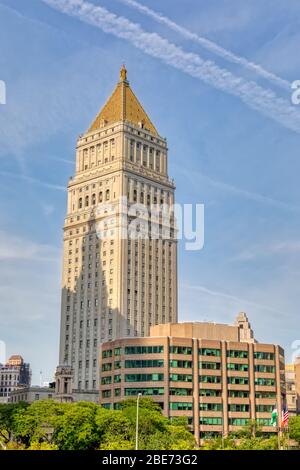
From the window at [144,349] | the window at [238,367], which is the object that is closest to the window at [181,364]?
the window at [144,349]

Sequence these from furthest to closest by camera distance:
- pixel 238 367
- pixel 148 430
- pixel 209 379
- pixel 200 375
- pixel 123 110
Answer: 1. pixel 123 110
2. pixel 238 367
3. pixel 209 379
4. pixel 200 375
5. pixel 148 430

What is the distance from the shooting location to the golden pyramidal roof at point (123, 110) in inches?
7387

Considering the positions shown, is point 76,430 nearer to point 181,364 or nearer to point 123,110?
point 181,364

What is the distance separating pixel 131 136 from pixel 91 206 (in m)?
20.9

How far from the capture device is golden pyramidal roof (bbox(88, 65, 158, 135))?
7387 inches

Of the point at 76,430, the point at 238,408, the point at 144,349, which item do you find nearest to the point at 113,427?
the point at 76,430

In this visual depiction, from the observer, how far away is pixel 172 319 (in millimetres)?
173250

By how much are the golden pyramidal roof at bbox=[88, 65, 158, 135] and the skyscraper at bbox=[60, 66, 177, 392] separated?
322 millimetres

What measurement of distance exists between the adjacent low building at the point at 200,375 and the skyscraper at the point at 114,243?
78.1 ft

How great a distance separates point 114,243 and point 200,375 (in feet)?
149

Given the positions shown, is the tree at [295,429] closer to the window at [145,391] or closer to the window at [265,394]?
the window at [265,394]

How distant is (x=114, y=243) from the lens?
169125 mm

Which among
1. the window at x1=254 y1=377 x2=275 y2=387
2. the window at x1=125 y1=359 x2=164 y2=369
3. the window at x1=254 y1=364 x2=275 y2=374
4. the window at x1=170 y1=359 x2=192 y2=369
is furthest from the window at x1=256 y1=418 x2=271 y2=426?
the window at x1=125 y1=359 x2=164 y2=369
